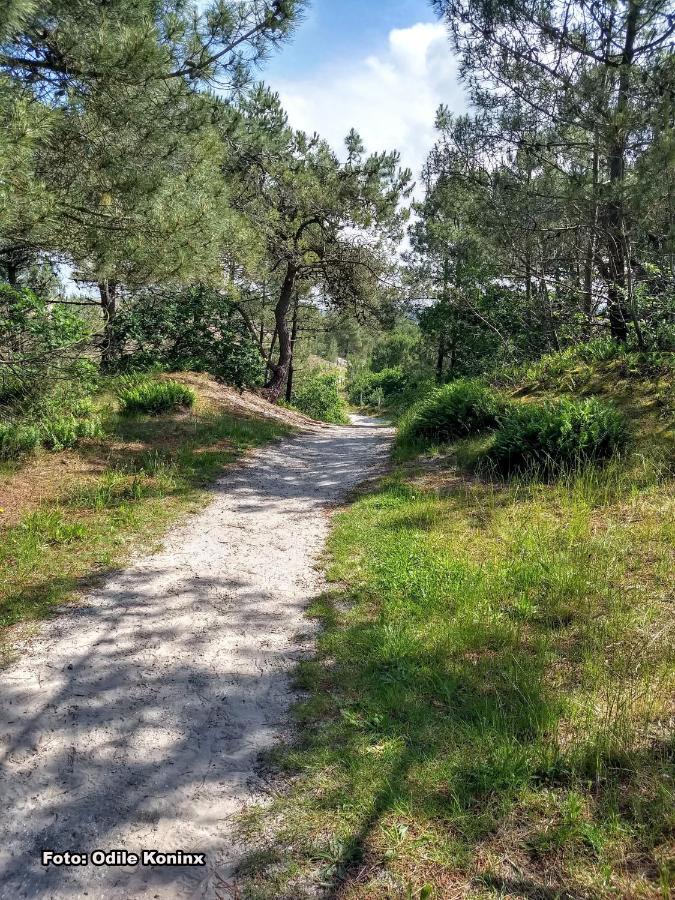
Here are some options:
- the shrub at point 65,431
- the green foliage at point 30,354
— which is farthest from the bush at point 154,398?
the green foliage at point 30,354

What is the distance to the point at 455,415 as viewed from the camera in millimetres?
8922

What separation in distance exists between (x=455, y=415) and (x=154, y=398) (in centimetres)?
562

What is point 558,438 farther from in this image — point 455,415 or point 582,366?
point 582,366

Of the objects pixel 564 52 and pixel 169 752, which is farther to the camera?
pixel 564 52

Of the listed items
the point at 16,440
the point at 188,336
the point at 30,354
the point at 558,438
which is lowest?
the point at 16,440

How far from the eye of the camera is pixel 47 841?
1.98 meters

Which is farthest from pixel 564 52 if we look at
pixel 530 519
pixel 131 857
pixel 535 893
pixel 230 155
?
→ pixel 131 857

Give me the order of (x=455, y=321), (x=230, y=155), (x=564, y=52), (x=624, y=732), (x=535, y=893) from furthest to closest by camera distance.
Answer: (x=455, y=321) < (x=230, y=155) < (x=564, y=52) < (x=624, y=732) < (x=535, y=893)

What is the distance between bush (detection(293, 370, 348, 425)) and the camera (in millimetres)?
27172

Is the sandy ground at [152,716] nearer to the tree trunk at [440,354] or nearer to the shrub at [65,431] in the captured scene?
the shrub at [65,431]

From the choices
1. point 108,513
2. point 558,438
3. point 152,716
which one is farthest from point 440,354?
point 152,716

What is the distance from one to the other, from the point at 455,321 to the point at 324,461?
9.82 meters

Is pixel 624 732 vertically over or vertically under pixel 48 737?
over

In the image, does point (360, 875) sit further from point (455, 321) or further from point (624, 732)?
point (455, 321)
